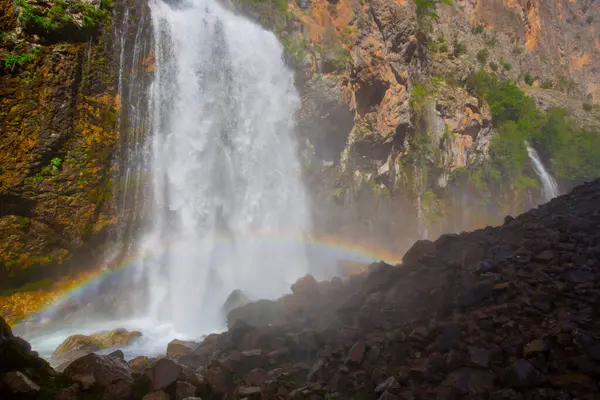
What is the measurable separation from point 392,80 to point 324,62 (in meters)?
3.98

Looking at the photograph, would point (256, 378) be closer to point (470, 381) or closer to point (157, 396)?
point (157, 396)

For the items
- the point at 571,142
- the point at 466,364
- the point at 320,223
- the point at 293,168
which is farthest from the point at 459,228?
the point at 466,364

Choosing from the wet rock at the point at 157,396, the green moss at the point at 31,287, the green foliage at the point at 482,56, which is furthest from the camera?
the green foliage at the point at 482,56

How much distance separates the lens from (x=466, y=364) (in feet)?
16.9

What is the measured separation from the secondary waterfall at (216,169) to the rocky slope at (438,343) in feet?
24.7

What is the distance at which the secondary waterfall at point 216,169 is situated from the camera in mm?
17172

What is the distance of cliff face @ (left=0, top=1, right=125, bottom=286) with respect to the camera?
42.0 feet

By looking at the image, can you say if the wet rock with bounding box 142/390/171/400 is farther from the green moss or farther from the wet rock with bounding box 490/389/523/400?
the green moss

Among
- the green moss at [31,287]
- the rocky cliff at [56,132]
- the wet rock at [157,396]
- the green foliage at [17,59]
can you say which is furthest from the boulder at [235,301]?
the green foliage at [17,59]

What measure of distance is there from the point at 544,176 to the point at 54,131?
34438mm

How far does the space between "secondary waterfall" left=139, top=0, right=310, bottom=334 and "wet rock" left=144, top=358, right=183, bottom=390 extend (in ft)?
27.4

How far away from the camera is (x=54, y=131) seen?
13.6 meters

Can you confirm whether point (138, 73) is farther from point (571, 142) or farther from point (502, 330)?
point (571, 142)

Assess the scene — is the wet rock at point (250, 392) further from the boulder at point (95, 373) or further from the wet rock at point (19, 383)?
the wet rock at point (19, 383)
